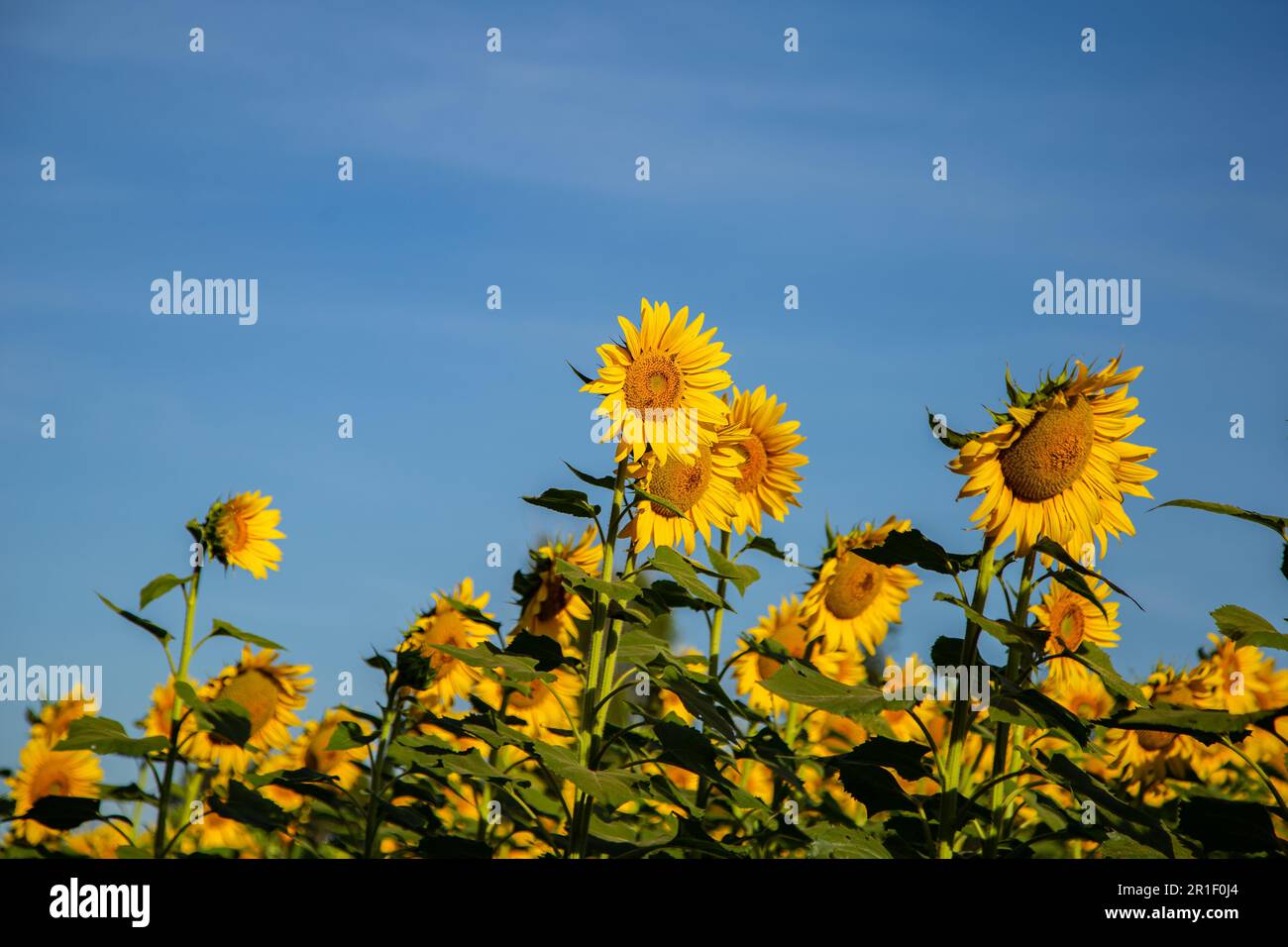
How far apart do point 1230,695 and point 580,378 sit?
4.63 meters

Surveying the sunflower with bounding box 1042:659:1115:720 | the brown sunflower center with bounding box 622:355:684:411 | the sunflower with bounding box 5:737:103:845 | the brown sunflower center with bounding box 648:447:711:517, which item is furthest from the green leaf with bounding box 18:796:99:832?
the sunflower with bounding box 1042:659:1115:720

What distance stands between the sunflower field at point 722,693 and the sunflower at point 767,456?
1 centimetres

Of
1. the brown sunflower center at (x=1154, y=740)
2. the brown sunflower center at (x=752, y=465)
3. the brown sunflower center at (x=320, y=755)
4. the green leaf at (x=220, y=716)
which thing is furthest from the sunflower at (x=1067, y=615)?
the brown sunflower center at (x=320, y=755)

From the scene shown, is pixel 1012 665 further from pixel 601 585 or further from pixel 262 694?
pixel 262 694

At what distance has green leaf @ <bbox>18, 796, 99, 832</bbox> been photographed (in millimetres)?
5164

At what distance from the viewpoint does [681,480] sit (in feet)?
18.1

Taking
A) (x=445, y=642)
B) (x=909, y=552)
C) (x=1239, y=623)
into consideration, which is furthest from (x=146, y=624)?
(x=1239, y=623)

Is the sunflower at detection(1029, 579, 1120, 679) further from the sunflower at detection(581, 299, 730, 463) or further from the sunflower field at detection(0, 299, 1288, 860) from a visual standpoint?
the sunflower at detection(581, 299, 730, 463)

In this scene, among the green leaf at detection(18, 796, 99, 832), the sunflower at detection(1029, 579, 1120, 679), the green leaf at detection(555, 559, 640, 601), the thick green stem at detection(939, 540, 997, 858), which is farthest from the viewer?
the sunflower at detection(1029, 579, 1120, 679)

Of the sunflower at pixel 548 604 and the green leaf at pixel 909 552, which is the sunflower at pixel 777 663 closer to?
the sunflower at pixel 548 604

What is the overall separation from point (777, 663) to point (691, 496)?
2328mm

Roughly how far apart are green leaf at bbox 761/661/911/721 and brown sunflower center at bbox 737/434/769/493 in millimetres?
2473

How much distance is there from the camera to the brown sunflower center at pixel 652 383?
498cm

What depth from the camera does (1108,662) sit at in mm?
4074
